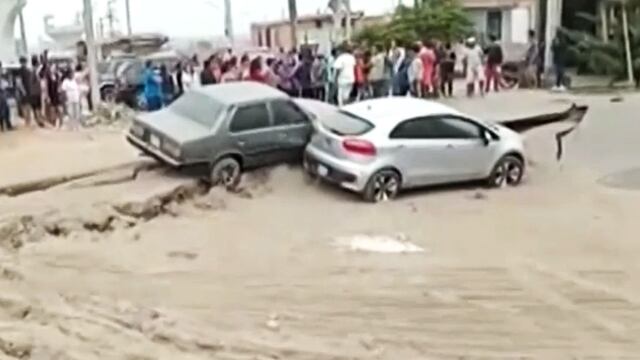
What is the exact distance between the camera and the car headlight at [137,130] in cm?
1902

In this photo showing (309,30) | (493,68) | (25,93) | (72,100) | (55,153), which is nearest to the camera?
(55,153)

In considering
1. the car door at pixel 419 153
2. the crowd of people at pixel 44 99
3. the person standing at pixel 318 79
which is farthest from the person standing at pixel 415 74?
the car door at pixel 419 153

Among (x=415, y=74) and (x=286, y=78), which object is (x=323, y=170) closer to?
(x=286, y=78)

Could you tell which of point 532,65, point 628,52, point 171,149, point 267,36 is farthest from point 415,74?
point 267,36

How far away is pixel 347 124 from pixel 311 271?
16.9 ft

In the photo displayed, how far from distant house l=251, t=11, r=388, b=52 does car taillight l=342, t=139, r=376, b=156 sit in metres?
23.6

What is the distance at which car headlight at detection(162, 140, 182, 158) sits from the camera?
Result: 17.9 m

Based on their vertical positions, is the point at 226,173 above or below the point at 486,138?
below

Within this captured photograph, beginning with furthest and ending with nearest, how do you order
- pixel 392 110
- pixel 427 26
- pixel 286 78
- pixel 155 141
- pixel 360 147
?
pixel 427 26
pixel 286 78
pixel 155 141
pixel 392 110
pixel 360 147

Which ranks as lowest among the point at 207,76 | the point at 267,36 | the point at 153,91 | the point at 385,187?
the point at 267,36

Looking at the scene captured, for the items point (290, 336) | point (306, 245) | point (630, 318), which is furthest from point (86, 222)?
point (630, 318)

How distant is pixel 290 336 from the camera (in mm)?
10609

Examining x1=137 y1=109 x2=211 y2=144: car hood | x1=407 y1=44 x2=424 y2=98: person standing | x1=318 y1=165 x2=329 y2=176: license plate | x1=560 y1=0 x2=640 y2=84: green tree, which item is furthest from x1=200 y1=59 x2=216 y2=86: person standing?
x1=560 y1=0 x2=640 y2=84: green tree

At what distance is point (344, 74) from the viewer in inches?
1034
